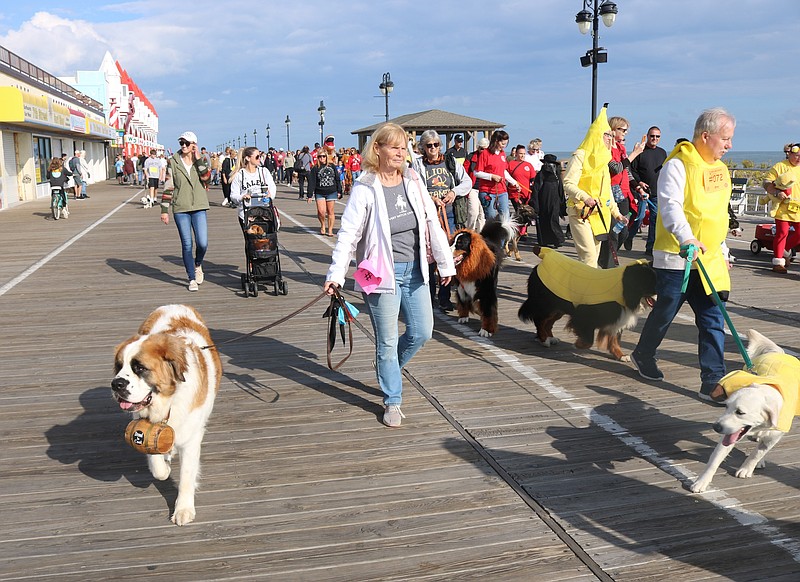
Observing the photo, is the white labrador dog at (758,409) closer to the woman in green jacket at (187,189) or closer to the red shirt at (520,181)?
the woman in green jacket at (187,189)

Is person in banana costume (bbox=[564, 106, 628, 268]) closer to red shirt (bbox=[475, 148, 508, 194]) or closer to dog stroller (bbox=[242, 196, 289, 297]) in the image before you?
red shirt (bbox=[475, 148, 508, 194])

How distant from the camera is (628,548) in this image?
3154mm

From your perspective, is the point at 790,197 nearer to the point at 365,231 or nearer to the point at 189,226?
the point at 365,231

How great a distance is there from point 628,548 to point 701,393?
2.25 metres

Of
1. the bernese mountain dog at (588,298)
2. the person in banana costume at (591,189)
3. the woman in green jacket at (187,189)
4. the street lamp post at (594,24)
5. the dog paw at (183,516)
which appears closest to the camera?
the dog paw at (183,516)

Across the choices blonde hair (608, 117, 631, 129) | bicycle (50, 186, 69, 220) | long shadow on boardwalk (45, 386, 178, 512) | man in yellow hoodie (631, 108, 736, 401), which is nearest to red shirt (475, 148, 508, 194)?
blonde hair (608, 117, 631, 129)

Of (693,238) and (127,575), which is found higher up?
(693,238)

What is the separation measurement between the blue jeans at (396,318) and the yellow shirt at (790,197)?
7.65 meters

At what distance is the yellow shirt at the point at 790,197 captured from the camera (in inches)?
392

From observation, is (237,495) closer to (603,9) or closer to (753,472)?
(753,472)

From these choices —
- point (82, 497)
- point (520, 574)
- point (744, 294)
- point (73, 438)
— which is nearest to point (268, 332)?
point (73, 438)

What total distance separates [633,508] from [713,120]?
2.67 metres

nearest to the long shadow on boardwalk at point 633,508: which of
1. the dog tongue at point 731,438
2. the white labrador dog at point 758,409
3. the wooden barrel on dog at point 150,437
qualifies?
the white labrador dog at point 758,409

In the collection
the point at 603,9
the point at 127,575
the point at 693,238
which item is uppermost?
the point at 603,9
